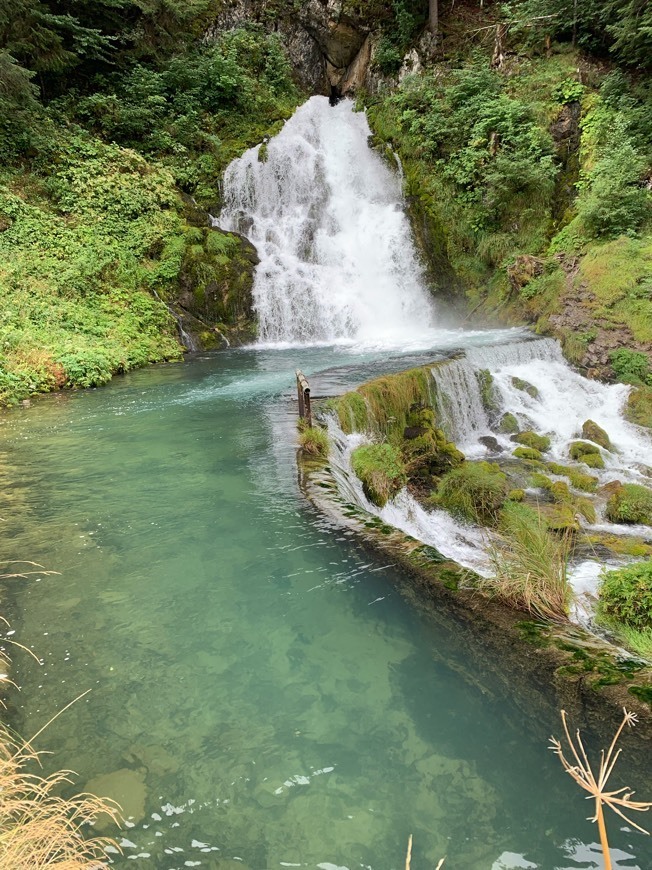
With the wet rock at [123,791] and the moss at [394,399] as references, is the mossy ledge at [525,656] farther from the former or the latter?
the moss at [394,399]

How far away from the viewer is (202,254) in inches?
663

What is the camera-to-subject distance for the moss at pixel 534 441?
33.5 feet

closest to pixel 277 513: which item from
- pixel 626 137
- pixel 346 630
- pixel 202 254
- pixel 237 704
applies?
pixel 346 630

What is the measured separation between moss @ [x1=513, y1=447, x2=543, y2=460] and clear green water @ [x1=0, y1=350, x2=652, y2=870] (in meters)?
5.70

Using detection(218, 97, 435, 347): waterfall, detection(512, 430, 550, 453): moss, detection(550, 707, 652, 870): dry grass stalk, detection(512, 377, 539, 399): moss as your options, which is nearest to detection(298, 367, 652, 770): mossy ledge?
detection(550, 707, 652, 870): dry grass stalk

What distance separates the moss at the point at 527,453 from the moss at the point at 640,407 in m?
2.54

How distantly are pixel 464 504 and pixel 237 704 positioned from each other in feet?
16.2

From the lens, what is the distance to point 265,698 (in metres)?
3.22

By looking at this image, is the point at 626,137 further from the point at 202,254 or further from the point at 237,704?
the point at 237,704

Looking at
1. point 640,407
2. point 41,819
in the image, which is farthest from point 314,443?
point 640,407

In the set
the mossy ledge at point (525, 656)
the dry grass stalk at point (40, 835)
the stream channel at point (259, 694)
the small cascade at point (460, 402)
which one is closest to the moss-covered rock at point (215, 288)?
the small cascade at point (460, 402)

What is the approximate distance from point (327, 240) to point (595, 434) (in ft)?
40.0

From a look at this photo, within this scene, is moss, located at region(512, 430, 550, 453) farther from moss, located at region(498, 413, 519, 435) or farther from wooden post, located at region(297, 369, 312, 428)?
wooden post, located at region(297, 369, 312, 428)

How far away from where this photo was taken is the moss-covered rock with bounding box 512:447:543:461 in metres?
9.83
